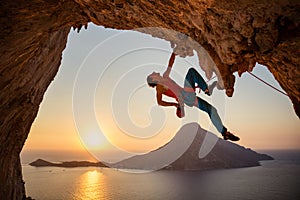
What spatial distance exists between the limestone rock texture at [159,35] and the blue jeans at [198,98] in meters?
0.54

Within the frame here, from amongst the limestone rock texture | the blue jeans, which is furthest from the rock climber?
the limestone rock texture

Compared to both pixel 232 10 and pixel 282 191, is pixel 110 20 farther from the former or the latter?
pixel 282 191

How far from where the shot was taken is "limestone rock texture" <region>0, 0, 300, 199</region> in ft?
13.2

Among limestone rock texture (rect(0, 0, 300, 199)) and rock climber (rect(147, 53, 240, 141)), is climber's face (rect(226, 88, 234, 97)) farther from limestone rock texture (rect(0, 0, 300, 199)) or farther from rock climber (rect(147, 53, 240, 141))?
rock climber (rect(147, 53, 240, 141))

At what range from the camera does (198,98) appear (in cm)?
655

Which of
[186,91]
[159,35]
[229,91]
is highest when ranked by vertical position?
[159,35]

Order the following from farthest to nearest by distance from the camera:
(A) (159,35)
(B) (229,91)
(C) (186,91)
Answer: (A) (159,35), (C) (186,91), (B) (229,91)

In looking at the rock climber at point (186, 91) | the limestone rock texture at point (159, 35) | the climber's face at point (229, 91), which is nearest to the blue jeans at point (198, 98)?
the rock climber at point (186, 91)

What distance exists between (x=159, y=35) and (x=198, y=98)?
8.75ft

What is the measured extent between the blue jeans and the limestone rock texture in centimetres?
54

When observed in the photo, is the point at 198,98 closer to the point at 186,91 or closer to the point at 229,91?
the point at 186,91

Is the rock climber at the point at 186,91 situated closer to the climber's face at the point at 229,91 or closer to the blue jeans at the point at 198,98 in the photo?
the blue jeans at the point at 198,98

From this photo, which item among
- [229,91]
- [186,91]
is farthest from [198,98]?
[229,91]

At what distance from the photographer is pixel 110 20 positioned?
6.70 metres
